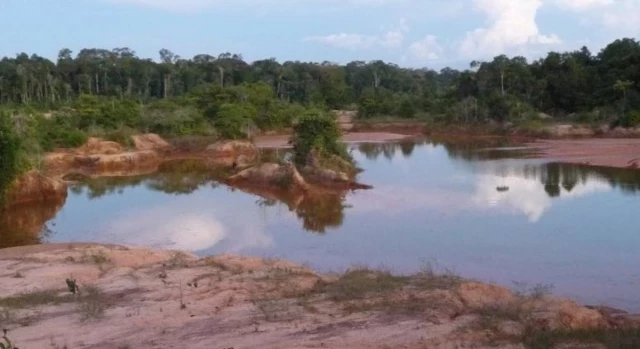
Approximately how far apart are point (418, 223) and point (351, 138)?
138ft

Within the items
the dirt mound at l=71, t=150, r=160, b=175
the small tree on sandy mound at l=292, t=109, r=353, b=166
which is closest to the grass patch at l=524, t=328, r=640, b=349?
the small tree on sandy mound at l=292, t=109, r=353, b=166

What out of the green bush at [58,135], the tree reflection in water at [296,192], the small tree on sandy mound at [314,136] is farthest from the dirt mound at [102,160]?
the small tree on sandy mound at [314,136]

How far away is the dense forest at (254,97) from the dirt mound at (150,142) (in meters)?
0.78

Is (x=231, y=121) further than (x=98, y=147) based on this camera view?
Yes

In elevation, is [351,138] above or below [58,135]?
below

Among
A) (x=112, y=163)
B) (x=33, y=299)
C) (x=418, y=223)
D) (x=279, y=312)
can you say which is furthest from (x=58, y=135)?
(x=279, y=312)

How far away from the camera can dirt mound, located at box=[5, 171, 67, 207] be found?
1110 inches

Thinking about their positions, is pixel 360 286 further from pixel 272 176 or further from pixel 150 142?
pixel 150 142

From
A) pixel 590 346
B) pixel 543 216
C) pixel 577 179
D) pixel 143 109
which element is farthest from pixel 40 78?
pixel 590 346

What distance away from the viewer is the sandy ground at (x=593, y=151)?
128 ft

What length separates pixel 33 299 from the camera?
1340 centimetres

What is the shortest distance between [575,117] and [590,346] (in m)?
55.6

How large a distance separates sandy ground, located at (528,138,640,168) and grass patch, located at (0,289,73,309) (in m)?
29.6

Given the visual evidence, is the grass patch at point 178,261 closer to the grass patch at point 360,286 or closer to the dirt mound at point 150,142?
the grass patch at point 360,286
